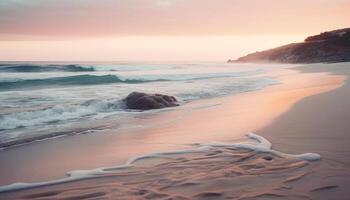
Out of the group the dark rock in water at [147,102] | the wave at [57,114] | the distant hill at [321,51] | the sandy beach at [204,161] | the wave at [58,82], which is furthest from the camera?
the distant hill at [321,51]

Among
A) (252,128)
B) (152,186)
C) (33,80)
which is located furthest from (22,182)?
(33,80)

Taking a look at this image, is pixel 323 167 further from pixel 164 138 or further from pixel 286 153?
pixel 164 138

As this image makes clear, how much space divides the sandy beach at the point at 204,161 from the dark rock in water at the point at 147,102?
359cm

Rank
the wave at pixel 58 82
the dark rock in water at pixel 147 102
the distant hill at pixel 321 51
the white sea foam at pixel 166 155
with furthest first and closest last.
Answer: the distant hill at pixel 321 51
the wave at pixel 58 82
the dark rock in water at pixel 147 102
the white sea foam at pixel 166 155

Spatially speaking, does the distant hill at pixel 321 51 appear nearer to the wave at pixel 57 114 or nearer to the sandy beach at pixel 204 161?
the wave at pixel 57 114

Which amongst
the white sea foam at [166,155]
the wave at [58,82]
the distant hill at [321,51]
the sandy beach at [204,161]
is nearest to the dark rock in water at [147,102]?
the sandy beach at [204,161]

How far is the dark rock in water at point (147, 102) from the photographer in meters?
12.1

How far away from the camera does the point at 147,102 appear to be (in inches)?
481

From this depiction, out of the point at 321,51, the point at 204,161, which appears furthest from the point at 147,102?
the point at 321,51

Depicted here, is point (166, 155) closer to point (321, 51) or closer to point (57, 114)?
point (57, 114)

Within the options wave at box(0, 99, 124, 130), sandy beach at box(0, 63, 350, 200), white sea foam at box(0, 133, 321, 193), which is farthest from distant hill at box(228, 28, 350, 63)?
white sea foam at box(0, 133, 321, 193)

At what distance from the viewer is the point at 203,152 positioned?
547cm

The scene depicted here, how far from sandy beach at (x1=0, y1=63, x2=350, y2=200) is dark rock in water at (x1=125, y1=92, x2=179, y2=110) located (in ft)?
11.8

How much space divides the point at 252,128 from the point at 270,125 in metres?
0.42
